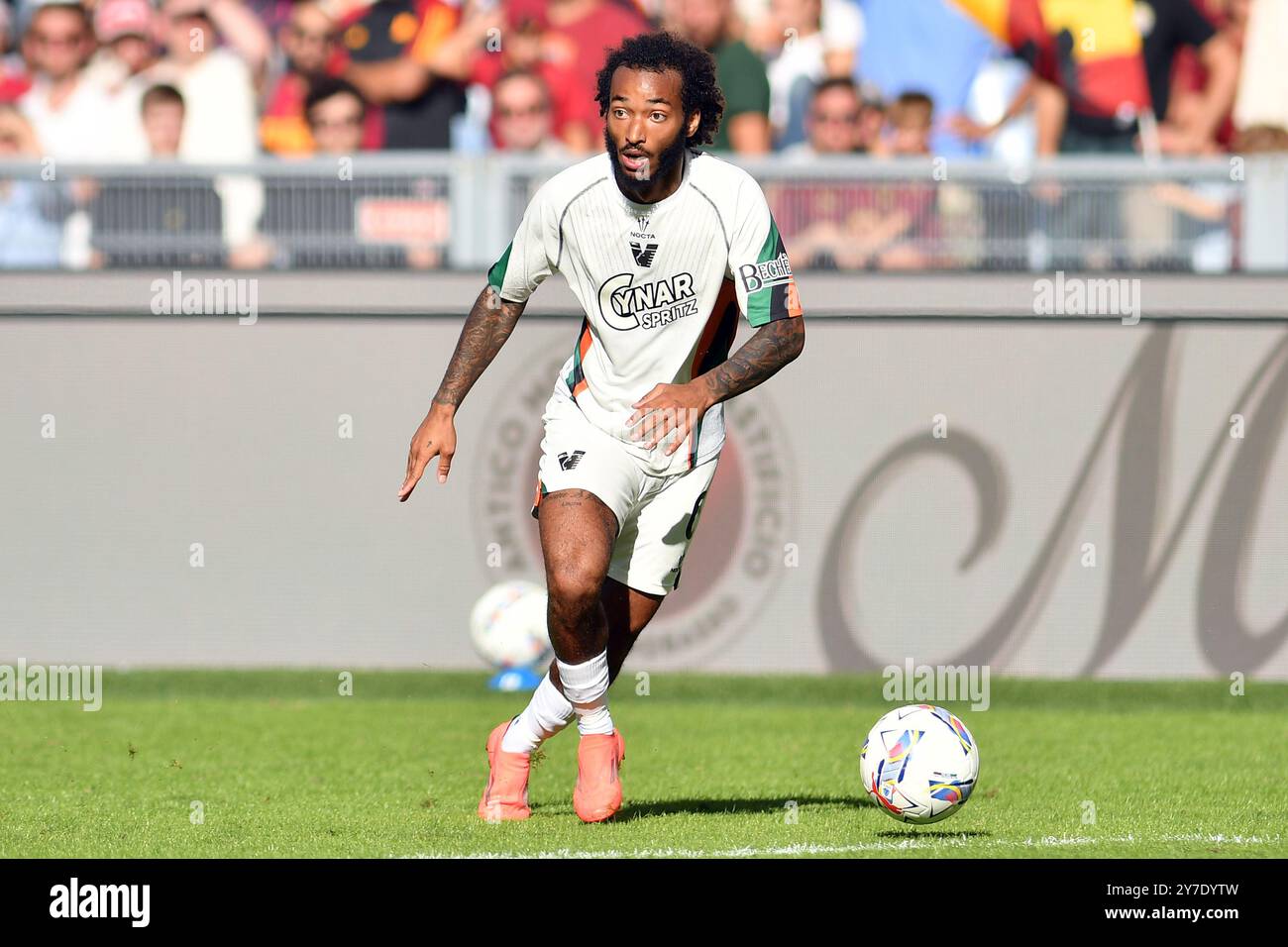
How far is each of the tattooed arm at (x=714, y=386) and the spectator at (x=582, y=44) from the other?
764cm

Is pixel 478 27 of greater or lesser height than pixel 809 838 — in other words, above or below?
above

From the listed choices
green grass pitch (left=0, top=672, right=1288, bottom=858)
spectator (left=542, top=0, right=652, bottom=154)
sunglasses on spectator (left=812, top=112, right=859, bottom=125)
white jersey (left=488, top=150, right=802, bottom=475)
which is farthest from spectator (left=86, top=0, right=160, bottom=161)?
white jersey (left=488, top=150, right=802, bottom=475)

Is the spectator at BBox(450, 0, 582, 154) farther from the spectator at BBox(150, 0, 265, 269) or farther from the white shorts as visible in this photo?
the white shorts

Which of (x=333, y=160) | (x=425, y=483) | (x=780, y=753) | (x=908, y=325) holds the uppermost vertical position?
(x=333, y=160)

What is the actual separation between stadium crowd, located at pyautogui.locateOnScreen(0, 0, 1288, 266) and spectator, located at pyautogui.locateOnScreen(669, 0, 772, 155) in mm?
21

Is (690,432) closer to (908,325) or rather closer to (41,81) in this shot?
(908,325)

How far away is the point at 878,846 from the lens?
748 centimetres

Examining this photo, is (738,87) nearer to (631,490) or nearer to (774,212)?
(774,212)

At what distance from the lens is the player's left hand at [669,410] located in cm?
739

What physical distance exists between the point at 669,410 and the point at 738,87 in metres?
7.92

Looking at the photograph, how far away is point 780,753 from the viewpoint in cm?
1098
